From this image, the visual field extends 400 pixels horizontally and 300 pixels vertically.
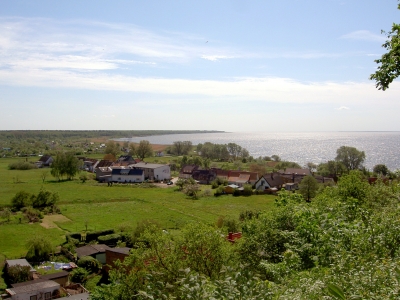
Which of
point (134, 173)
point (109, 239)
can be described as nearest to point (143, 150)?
point (134, 173)

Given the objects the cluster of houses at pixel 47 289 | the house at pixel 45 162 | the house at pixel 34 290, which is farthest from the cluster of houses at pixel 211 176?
the house at pixel 34 290

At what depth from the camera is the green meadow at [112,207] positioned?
3419cm

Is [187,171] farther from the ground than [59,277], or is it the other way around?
[187,171]

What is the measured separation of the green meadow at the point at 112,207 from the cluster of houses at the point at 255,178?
567 cm

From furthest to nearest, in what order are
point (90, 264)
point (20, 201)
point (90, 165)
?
point (90, 165) → point (20, 201) → point (90, 264)

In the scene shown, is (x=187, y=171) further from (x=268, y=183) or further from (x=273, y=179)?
(x=268, y=183)

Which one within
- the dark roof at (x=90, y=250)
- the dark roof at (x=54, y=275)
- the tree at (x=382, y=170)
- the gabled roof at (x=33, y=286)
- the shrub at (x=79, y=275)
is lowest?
the shrub at (x=79, y=275)

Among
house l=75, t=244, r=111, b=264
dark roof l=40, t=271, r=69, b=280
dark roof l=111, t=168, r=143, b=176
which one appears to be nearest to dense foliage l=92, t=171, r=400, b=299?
dark roof l=40, t=271, r=69, b=280

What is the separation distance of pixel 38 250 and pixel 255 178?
154 ft

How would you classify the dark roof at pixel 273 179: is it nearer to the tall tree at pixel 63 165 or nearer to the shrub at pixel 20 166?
the tall tree at pixel 63 165

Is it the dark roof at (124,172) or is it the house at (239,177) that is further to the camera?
the dark roof at (124,172)

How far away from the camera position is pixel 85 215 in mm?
41375

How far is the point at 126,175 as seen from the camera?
73.6 m

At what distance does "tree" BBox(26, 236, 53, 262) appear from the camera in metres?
26.2
